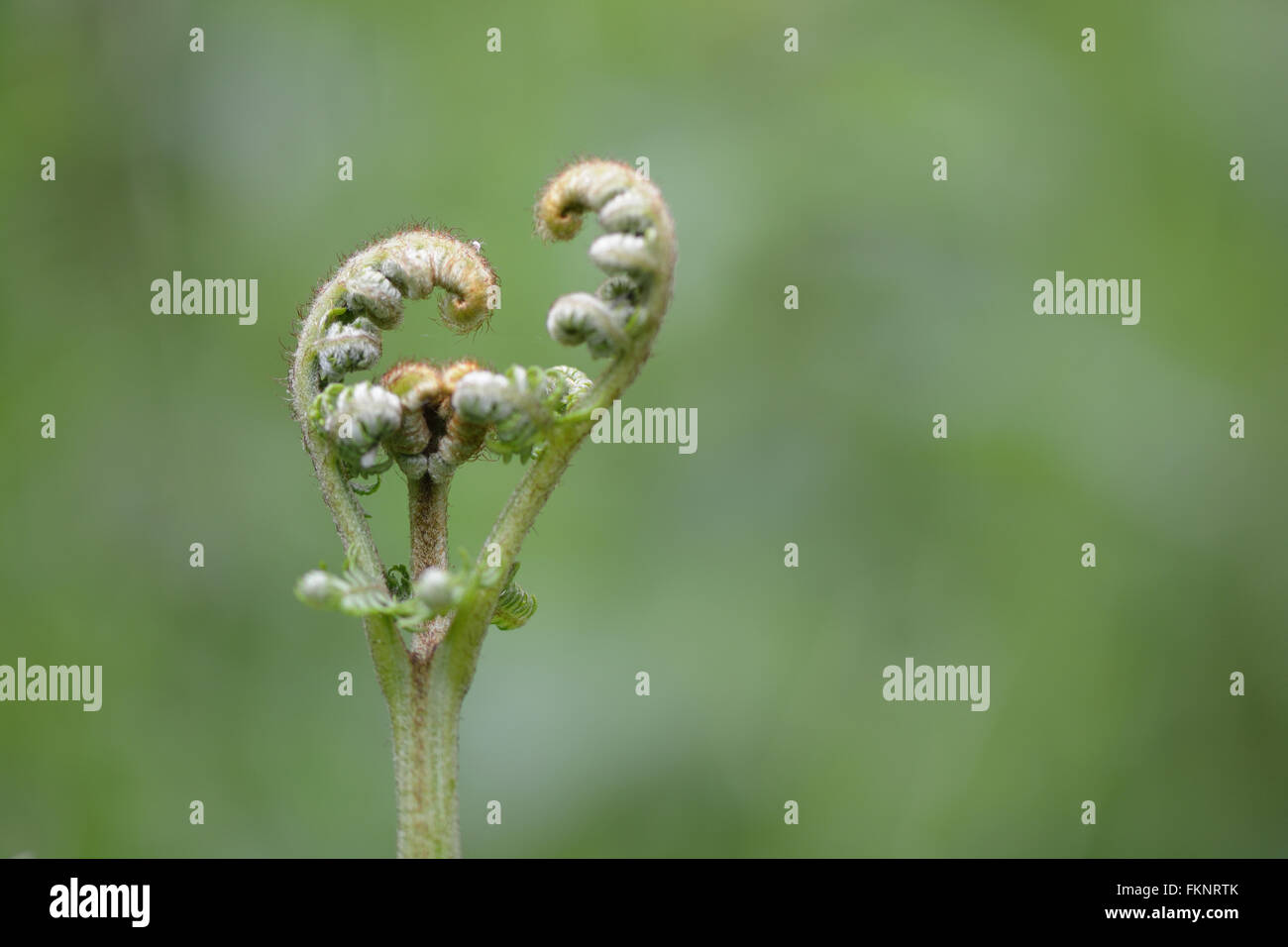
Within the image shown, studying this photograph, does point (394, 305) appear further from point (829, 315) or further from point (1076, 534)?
point (1076, 534)
